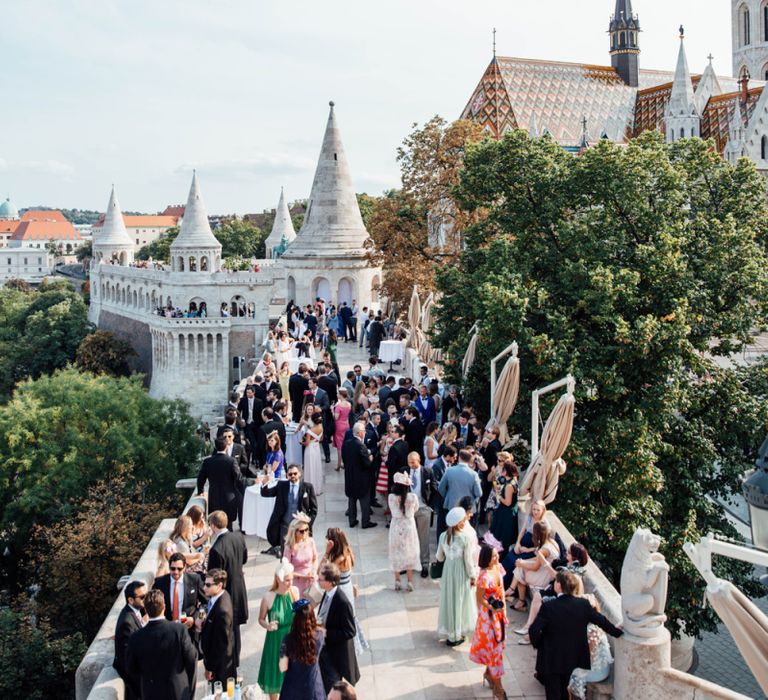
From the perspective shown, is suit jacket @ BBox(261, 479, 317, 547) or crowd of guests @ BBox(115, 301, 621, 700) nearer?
crowd of guests @ BBox(115, 301, 621, 700)

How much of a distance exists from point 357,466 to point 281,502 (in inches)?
52.6

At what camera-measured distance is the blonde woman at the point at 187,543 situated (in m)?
7.47

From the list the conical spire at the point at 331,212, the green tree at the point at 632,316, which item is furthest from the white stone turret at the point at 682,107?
the green tree at the point at 632,316

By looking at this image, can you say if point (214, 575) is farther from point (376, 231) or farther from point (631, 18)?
point (631, 18)

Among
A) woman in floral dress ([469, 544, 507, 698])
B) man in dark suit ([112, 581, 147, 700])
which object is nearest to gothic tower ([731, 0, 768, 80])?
woman in floral dress ([469, 544, 507, 698])

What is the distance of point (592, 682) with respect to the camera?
21.7ft

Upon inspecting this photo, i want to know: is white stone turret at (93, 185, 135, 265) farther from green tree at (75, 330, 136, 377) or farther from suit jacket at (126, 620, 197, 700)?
suit jacket at (126, 620, 197, 700)

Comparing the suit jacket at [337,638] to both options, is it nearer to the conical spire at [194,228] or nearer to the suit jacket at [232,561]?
the suit jacket at [232,561]

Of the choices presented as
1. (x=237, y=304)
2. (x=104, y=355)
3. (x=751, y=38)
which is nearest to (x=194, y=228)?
(x=237, y=304)

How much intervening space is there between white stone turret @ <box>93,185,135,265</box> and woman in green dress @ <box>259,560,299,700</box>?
70.7 m

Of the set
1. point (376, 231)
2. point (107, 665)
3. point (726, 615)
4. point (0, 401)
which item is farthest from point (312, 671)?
point (0, 401)

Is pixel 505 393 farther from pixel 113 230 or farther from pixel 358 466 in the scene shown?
pixel 113 230

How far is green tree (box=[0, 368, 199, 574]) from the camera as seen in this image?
24719mm

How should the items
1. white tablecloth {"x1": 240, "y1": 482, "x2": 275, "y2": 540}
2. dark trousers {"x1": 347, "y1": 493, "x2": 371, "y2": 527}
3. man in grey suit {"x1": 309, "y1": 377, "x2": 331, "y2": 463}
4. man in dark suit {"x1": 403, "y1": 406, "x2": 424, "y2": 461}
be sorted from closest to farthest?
white tablecloth {"x1": 240, "y1": 482, "x2": 275, "y2": 540}
dark trousers {"x1": 347, "y1": 493, "x2": 371, "y2": 527}
man in dark suit {"x1": 403, "y1": 406, "x2": 424, "y2": 461}
man in grey suit {"x1": 309, "y1": 377, "x2": 331, "y2": 463}
